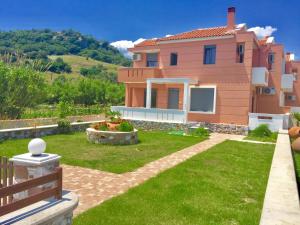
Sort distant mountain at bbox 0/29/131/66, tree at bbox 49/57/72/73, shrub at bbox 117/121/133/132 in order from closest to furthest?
shrub at bbox 117/121/133/132 → tree at bbox 49/57/72/73 → distant mountain at bbox 0/29/131/66

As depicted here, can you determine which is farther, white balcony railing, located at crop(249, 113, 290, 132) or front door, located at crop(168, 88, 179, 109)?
front door, located at crop(168, 88, 179, 109)

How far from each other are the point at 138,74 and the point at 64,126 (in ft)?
29.7

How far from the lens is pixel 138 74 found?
24.3 meters

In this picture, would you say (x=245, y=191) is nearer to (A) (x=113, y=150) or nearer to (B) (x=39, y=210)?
(B) (x=39, y=210)

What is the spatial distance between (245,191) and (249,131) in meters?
13.5

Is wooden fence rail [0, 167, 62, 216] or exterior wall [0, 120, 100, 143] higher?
wooden fence rail [0, 167, 62, 216]

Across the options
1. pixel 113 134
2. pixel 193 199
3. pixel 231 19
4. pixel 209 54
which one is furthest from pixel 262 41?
pixel 193 199

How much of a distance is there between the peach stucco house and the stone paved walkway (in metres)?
11.3

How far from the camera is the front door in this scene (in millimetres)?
24008

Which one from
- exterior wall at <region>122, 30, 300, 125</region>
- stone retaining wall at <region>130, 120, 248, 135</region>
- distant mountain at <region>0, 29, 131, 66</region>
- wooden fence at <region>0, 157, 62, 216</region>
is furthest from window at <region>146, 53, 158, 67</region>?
distant mountain at <region>0, 29, 131, 66</region>

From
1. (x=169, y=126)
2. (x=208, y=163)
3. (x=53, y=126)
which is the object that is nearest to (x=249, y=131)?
(x=169, y=126)

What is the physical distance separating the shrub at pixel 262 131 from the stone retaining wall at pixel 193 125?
0.74 meters

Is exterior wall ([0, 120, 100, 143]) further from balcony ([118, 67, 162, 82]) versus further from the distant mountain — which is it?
the distant mountain

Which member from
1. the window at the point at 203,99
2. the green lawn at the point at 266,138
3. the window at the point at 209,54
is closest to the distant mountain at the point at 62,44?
the window at the point at 203,99
